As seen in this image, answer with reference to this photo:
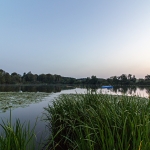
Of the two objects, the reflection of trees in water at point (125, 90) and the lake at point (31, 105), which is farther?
the lake at point (31, 105)

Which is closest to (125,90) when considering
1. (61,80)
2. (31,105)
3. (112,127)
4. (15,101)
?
(31,105)

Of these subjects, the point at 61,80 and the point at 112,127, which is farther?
the point at 61,80

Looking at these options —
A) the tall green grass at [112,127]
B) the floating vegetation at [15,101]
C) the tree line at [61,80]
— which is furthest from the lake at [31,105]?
the tree line at [61,80]

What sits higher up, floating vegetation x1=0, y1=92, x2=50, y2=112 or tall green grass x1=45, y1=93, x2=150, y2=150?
tall green grass x1=45, y1=93, x2=150, y2=150

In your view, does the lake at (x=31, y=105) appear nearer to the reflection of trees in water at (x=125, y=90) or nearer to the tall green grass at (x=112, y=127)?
the reflection of trees in water at (x=125, y=90)

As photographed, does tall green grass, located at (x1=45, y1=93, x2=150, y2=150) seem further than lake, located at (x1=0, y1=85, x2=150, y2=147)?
No

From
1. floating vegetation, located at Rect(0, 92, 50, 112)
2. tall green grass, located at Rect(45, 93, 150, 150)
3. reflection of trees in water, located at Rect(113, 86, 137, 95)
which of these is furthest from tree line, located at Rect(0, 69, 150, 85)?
tall green grass, located at Rect(45, 93, 150, 150)

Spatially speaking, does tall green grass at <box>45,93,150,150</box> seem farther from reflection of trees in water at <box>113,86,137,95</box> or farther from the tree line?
the tree line

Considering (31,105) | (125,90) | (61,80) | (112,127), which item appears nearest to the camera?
(112,127)

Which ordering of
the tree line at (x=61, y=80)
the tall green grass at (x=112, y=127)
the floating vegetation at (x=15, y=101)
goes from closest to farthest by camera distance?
the tall green grass at (x=112, y=127)
the floating vegetation at (x=15, y=101)
the tree line at (x=61, y=80)

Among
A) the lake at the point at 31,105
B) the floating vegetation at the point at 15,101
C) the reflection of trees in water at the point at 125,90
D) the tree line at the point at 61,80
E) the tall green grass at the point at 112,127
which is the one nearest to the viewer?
the tall green grass at the point at 112,127

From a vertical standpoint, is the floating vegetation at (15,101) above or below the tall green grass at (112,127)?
below

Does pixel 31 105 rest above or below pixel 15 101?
below

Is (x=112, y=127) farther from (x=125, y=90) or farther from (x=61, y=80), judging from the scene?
(x=61, y=80)
